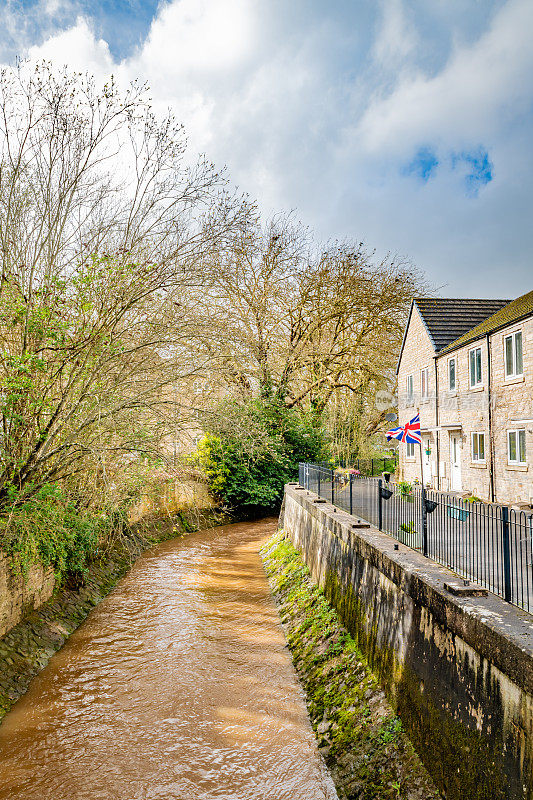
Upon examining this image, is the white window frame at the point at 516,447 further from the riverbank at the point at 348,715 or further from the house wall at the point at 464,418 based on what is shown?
the riverbank at the point at 348,715

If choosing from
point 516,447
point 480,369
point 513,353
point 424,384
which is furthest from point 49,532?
point 424,384

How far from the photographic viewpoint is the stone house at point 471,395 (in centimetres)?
1526

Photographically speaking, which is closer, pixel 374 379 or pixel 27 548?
pixel 27 548

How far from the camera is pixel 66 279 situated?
356 inches

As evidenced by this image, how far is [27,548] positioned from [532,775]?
7.98 m

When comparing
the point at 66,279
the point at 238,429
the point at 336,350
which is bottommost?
the point at 238,429

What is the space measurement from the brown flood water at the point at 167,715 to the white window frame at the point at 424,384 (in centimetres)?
1285

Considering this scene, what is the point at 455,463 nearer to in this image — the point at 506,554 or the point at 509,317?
the point at 509,317

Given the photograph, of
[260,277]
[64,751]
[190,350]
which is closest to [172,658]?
[64,751]

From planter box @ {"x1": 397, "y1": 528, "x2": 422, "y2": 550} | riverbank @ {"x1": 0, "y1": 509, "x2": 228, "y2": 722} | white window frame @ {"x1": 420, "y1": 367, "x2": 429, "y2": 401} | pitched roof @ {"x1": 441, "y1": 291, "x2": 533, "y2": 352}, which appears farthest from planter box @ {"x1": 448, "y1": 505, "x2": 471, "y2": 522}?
white window frame @ {"x1": 420, "y1": 367, "x2": 429, "y2": 401}

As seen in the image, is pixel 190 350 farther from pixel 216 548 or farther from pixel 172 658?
pixel 216 548

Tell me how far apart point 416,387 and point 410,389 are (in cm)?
88

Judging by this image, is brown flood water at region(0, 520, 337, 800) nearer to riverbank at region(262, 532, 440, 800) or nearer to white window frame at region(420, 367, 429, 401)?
riverbank at region(262, 532, 440, 800)

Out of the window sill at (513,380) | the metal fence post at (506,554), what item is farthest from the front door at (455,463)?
the metal fence post at (506,554)
